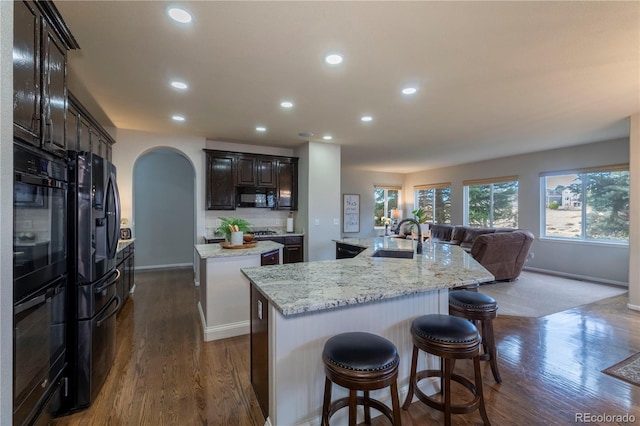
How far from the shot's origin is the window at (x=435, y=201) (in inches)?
337

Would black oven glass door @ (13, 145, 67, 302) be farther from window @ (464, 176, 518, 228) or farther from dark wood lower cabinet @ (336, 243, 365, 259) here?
window @ (464, 176, 518, 228)

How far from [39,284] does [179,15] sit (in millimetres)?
1813

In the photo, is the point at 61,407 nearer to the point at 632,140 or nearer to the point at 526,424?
the point at 526,424

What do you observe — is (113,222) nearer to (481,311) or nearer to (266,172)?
(481,311)

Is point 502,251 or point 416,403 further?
point 502,251

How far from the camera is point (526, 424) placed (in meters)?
1.82

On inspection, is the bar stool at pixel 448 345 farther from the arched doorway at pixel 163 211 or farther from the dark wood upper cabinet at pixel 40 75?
the arched doorway at pixel 163 211

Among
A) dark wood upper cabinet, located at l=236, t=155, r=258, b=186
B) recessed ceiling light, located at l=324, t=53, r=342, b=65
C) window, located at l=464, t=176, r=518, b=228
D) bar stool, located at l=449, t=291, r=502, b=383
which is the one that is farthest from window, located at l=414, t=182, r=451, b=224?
recessed ceiling light, located at l=324, t=53, r=342, b=65

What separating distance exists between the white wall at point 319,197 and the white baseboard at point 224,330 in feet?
7.77

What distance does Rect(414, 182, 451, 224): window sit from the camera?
8.56 meters

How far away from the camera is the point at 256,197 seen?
5.57 m

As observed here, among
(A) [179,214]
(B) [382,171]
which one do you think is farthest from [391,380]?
(B) [382,171]

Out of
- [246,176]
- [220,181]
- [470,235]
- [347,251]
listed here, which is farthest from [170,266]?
[470,235]

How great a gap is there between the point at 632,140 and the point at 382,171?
604cm
